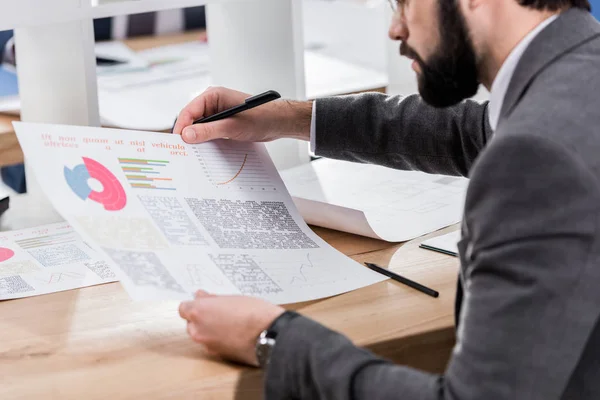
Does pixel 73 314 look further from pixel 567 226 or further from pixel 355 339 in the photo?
pixel 567 226

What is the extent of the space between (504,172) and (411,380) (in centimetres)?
20

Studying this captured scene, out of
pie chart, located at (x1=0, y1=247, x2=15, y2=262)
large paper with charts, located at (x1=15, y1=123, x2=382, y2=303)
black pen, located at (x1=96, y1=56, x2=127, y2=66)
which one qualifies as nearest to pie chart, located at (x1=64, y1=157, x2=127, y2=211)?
large paper with charts, located at (x1=15, y1=123, x2=382, y2=303)

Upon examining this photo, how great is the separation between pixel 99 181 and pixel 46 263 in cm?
20

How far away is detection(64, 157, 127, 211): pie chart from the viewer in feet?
3.34

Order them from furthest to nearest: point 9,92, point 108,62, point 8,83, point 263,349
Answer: point 108,62 < point 8,83 < point 9,92 < point 263,349

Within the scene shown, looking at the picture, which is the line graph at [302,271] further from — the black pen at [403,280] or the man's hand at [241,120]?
the man's hand at [241,120]

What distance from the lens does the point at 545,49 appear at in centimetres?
88

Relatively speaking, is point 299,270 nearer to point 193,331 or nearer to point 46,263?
point 193,331

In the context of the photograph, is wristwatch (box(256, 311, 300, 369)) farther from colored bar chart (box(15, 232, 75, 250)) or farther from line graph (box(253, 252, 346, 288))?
colored bar chart (box(15, 232, 75, 250))

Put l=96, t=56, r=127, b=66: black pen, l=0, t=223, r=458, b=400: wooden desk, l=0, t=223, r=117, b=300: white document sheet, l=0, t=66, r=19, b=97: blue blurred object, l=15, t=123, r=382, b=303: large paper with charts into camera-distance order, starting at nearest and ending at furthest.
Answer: l=0, t=223, r=458, b=400: wooden desk
l=15, t=123, r=382, b=303: large paper with charts
l=0, t=223, r=117, b=300: white document sheet
l=0, t=66, r=19, b=97: blue blurred object
l=96, t=56, r=127, b=66: black pen

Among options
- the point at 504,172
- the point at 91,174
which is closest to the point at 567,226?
the point at 504,172

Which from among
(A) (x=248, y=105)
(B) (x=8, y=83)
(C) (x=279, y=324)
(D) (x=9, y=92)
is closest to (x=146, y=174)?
(A) (x=248, y=105)

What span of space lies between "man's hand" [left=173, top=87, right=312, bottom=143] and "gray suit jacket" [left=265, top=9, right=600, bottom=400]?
16.2 inches

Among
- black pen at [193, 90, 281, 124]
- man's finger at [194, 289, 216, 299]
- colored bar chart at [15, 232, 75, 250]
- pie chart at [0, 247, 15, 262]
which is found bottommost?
colored bar chart at [15, 232, 75, 250]
